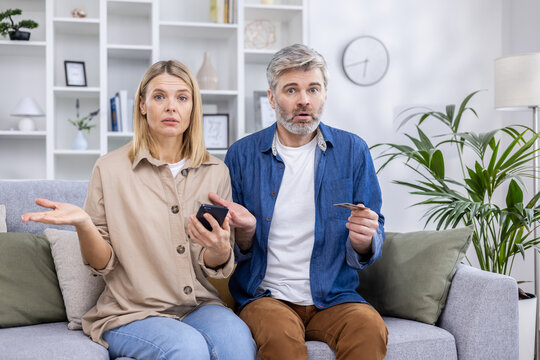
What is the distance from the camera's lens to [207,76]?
3801 mm

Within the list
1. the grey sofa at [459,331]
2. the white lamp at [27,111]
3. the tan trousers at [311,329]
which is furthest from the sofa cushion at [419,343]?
the white lamp at [27,111]

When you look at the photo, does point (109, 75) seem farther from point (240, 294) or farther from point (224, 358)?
point (224, 358)

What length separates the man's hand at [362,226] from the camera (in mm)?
1733

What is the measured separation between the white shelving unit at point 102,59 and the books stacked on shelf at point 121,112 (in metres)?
0.05

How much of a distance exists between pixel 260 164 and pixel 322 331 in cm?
57

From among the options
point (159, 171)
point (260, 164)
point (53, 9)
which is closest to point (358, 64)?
point (53, 9)

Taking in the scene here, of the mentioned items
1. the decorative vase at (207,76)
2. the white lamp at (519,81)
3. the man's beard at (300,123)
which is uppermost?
the decorative vase at (207,76)

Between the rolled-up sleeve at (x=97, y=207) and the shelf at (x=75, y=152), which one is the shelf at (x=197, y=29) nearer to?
the shelf at (x=75, y=152)

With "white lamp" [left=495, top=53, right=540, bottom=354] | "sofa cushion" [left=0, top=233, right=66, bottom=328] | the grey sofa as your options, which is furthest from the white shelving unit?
the grey sofa

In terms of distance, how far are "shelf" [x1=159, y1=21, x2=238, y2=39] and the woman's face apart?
2.04 metres

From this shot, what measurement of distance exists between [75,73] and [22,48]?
0.34m

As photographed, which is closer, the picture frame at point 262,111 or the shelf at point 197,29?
the shelf at point 197,29

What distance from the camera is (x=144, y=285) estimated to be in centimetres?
167

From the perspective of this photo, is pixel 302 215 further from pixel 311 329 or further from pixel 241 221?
pixel 311 329
